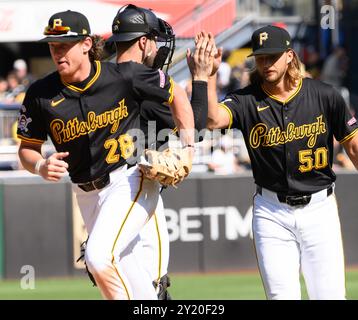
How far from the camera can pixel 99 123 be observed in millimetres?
6352

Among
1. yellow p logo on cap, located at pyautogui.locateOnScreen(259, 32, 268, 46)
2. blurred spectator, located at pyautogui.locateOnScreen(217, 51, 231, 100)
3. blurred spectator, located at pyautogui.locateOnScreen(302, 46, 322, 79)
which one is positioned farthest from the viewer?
blurred spectator, located at pyautogui.locateOnScreen(302, 46, 322, 79)

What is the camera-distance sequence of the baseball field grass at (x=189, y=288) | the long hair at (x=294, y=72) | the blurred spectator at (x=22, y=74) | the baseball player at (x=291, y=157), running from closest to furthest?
the baseball player at (x=291, y=157)
the long hair at (x=294, y=72)
the baseball field grass at (x=189, y=288)
the blurred spectator at (x=22, y=74)

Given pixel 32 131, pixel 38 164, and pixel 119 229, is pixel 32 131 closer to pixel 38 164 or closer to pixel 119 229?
pixel 38 164

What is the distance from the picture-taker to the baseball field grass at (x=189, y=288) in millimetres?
10336

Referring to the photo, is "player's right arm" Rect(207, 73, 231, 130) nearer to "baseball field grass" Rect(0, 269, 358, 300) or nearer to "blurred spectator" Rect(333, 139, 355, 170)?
"baseball field grass" Rect(0, 269, 358, 300)

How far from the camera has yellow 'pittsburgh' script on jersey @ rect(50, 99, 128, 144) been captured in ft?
20.8

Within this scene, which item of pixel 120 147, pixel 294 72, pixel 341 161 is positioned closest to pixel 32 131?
pixel 120 147

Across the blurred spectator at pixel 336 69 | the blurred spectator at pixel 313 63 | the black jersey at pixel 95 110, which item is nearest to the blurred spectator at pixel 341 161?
the blurred spectator at pixel 336 69

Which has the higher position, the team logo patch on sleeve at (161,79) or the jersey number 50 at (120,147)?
the team logo patch on sleeve at (161,79)

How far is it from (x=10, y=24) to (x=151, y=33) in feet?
34.4

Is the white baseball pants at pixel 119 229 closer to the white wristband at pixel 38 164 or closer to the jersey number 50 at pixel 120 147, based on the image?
the jersey number 50 at pixel 120 147

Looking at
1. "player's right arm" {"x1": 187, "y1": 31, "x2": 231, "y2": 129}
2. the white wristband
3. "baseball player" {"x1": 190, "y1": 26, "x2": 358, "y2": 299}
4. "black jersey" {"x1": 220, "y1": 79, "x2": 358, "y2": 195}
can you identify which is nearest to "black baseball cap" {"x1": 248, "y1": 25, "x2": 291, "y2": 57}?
"baseball player" {"x1": 190, "y1": 26, "x2": 358, "y2": 299}

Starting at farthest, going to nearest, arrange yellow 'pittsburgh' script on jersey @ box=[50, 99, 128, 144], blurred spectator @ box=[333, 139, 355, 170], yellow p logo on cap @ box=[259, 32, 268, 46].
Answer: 1. blurred spectator @ box=[333, 139, 355, 170]
2. yellow p logo on cap @ box=[259, 32, 268, 46]
3. yellow 'pittsburgh' script on jersey @ box=[50, 99, 128, 144]

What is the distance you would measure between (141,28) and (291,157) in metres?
1.34
